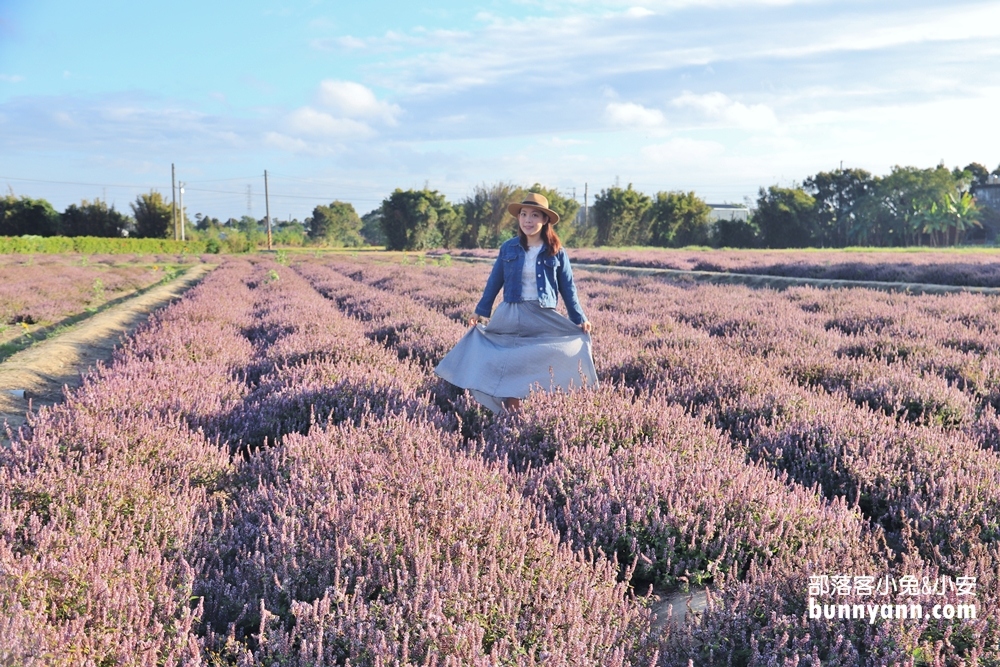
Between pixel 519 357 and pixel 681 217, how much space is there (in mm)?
56379

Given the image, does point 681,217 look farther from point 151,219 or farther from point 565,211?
point 151,219

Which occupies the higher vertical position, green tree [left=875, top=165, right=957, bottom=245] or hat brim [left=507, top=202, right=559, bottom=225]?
green tree [left=875, top=165, right=957, bottom=245]

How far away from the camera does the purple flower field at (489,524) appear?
188 cm

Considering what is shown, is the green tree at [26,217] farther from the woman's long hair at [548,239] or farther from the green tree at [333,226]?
the woman's long hair at [548,239]

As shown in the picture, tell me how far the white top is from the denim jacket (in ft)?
0.05

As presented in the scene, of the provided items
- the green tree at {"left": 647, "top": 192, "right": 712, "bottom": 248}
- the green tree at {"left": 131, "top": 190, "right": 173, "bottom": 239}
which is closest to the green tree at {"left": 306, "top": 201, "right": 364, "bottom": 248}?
the green tree at {"left": 131, "top": 190, "right": 173, "bottom": 239}

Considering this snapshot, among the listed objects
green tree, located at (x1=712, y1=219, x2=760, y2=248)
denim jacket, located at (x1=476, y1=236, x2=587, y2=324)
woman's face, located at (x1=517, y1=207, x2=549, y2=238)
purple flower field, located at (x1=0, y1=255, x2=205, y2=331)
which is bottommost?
purple flower field, located at (x1=0, y1=255, x2=205, y2=331)

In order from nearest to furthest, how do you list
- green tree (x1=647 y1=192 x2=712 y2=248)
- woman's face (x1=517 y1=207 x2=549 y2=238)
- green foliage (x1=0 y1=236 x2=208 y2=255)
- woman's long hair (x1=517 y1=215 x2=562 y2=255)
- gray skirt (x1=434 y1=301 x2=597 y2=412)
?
gray skirt (x1=434 y1=301 x2=597 y2=412) < woman's face (x1=517 y1=207 x2=549 y2=238) < woman's long hair (x1=517 y1=215 x2=562 y2=255) < green foliage (x1=0 y1=236 x2=208 y2=255) < green tree (x1=647 y1=192 x2=712 y2=248)

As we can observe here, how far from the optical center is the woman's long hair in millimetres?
4891

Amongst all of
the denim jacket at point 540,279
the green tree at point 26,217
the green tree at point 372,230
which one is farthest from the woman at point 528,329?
the green tree at point 372,230

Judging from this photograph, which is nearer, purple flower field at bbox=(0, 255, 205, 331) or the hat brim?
the hat brim

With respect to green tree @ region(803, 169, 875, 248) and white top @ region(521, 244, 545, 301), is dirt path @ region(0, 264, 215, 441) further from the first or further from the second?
green tree @ region(803, 169, 875, 248)

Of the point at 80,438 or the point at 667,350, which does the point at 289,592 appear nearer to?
the point at 80,438

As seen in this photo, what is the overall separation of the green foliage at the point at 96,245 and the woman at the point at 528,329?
46466 mm
